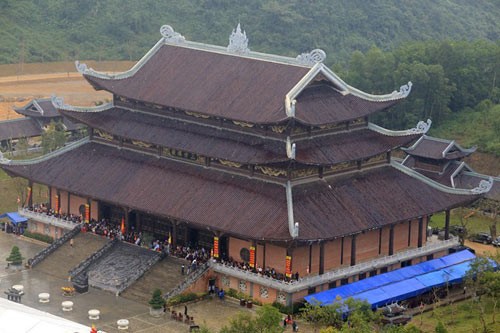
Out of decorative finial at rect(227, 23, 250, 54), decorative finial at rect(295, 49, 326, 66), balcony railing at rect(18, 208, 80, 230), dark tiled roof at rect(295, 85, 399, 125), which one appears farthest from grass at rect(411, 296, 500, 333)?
balcony railing at rect(18, 208, 80, 230)

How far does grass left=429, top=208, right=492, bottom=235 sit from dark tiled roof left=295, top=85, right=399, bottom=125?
13905mm

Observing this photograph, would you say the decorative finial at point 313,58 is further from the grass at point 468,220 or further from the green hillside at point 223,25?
the green hillside at point 223,25

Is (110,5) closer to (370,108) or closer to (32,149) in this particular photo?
(32,149)

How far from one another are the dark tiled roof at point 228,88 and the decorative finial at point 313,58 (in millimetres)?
517

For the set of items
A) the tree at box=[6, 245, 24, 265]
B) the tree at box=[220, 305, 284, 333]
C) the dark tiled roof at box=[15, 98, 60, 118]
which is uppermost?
the dark tiled roof at box=[15, 98, 60, 118]

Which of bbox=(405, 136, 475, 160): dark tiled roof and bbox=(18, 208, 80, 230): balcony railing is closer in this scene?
bbox=(18, 208, 80, 230): balcony railing

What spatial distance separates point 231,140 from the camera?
83.6m

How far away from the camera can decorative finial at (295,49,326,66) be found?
→ 273ft

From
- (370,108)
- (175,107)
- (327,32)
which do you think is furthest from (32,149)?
(327,32)

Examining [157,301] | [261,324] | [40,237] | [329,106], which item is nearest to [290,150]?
[329,106]

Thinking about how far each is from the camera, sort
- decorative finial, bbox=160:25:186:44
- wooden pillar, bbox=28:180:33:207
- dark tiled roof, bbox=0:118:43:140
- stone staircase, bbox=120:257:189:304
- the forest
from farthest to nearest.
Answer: the forest
dark tiled roof, bbox=0:118:43:140
decorative finial, bbox=160:25:186:44
wooden pillar, bbox=28:180:33:207
stone staircase, bbox=120:257:189:304

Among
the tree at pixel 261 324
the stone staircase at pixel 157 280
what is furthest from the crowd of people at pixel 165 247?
the tree at pixel 261 324

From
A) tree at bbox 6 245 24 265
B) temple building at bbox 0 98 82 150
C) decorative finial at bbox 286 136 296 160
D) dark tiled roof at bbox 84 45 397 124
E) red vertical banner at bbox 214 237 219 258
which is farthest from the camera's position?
temple building at bbox 0 98 82 150

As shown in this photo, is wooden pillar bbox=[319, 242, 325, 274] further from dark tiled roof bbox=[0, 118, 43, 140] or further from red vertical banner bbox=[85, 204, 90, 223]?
dark tiled roof bbox=[0, 118, 43, 140]
